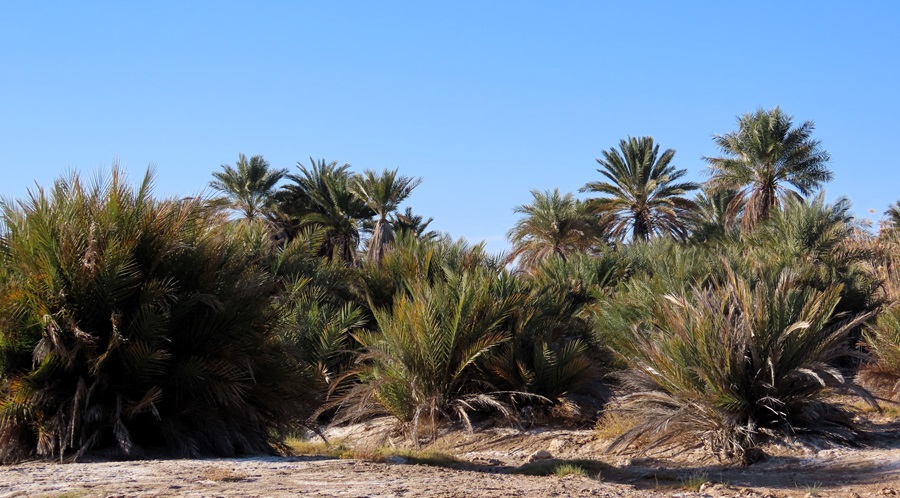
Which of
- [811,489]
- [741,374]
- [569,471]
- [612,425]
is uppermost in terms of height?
[741,374]

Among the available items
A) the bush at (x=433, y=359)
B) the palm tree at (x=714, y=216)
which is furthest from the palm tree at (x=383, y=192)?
the bush at (x=433, y=359)

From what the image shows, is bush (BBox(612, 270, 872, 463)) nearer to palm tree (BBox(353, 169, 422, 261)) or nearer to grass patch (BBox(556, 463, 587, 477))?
grass patch (BBox(556, 463, 587, 477))

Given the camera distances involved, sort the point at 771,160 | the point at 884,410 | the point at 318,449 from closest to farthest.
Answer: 1. the point at 318,449
2. the point at 884,410
3. the point at 771,160

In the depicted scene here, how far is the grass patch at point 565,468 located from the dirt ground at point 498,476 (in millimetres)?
49

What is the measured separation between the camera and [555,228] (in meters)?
34.7

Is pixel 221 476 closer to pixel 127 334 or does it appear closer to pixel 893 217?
pixel 127 334

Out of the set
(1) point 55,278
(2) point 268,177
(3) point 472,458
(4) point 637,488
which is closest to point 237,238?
(1) point 55,278

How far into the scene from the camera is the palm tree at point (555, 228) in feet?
114

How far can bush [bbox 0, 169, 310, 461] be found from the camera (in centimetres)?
792

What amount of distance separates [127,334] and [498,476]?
12.0 feet

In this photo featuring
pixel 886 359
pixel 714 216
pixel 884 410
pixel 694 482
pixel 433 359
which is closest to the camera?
pixel 694 482

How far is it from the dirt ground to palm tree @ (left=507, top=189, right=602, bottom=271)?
77.2ft

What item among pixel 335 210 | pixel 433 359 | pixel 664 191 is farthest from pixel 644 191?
pixel 433 359

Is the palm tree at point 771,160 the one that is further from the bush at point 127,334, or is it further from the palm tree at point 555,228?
the bush at point 127,334
